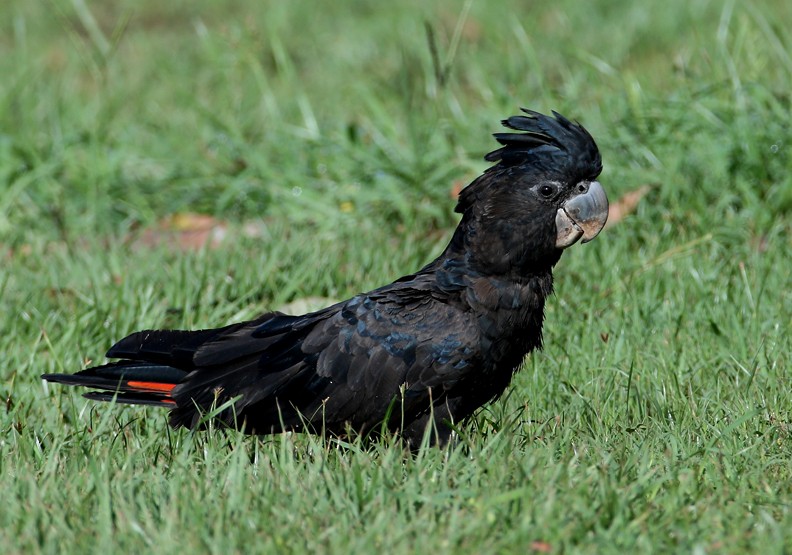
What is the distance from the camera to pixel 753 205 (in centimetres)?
483

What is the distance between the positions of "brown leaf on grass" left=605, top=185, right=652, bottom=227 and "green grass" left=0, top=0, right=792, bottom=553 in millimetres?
40

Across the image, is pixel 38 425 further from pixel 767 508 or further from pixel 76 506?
pixel 767 508

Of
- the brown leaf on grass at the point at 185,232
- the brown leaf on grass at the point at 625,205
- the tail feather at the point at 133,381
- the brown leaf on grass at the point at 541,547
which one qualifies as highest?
the brown leaf on grass at the point at 185,232

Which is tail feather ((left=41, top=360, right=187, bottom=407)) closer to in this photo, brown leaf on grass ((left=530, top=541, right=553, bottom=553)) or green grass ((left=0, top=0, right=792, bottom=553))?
green grass ((left=0, top=0, right=792, bottom=553))

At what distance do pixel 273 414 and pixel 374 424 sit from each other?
301mm

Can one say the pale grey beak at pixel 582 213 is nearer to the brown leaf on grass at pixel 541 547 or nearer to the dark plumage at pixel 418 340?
the dark plumage at pixel 418 340

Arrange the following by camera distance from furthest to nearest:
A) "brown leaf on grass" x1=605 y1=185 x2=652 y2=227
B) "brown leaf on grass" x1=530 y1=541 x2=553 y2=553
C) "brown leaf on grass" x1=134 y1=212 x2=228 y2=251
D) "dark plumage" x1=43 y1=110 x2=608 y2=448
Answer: "brown leaf on grass" x1=134 y1=212 x2=228 y2=251 < "brown leaf on grass" x1=605 y1=185 x2=652 y2=227 < "dark plumage" x1=43 y1=110 x2=608 y2=448 < "brown leaf on grass" x1=530 y1=541 x2=553 y2=553

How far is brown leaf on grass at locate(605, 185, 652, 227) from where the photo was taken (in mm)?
4910

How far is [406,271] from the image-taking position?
455 centimetres

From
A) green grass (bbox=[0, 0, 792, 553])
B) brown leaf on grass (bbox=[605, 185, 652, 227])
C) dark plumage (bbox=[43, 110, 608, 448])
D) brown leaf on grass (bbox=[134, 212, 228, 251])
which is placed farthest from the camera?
brown leaf on grass (bbox=[134, 212, 228, 251])

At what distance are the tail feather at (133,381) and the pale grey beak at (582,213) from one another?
1.25 meters

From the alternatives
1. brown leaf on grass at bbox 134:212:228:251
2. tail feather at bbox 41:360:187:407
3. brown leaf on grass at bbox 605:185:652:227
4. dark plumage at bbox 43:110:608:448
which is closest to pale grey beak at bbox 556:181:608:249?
dark plumage at bbox 43:110:608:448

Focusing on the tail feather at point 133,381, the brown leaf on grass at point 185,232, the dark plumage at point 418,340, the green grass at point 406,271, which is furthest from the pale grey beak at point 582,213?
the brown leaf on grass at point 185,232

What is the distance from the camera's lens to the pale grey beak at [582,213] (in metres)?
3.32
